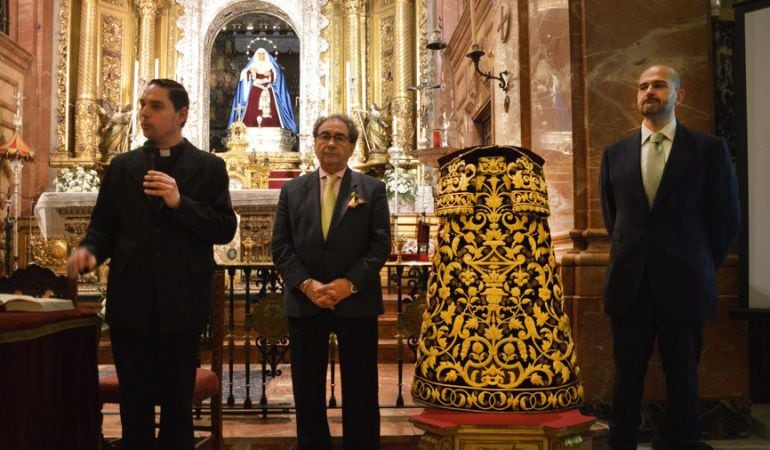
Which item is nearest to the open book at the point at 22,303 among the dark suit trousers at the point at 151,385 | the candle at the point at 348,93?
the dark suit trousers at the point at 151,385

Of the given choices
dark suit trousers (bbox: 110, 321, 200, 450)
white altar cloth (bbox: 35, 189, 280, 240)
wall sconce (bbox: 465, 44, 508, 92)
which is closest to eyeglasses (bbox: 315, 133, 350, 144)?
dark suit trousers (bbox: 110, 321, 200, 450)

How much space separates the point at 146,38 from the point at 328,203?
28.3 ft

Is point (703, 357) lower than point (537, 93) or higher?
lower

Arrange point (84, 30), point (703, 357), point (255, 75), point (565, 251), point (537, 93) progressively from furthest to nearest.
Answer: point (255, 75)
point (84, 30)
point (537, 93)
point (565, 251)
point (703, 357)

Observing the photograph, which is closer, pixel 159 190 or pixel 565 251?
pixel 159 190

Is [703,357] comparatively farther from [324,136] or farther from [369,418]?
[324,136]

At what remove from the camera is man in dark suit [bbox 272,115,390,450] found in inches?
106

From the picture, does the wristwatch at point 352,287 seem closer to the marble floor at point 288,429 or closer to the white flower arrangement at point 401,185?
the marble floor at point 288,429

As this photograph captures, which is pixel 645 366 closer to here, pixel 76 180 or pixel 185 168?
pixel 185 168

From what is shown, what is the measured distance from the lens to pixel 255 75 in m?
10.9

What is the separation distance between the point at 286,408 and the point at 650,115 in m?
2.30

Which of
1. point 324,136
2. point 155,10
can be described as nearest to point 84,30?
point 155,10

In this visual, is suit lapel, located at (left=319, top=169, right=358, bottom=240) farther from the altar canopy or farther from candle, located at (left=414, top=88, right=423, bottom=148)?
candle, located at (left=414, top=88, right=423, bottom=148)

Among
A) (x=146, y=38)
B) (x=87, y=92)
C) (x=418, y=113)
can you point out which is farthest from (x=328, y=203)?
(x=146, y=38)
